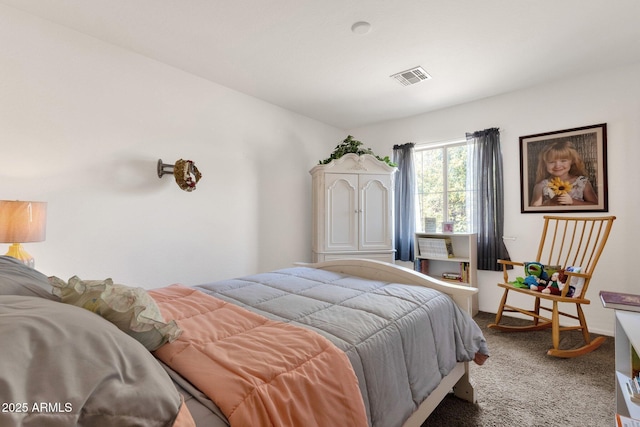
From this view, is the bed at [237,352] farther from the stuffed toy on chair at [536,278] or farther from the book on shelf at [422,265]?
the book on shelf at [422,265]

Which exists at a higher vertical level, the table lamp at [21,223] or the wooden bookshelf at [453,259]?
the table lamp at [21,223]

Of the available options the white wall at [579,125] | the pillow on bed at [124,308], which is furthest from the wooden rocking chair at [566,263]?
the pillow on bed at [124,308]

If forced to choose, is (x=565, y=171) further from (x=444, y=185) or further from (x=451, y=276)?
(x=451, y=276)

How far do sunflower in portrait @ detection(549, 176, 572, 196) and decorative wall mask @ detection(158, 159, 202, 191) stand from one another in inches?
138

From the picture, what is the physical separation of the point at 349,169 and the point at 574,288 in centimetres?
234

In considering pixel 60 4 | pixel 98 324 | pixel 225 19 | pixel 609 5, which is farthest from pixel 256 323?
pixel 609 5

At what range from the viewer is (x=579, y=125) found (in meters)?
2.84

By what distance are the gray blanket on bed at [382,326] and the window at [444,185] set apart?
2.18 metres

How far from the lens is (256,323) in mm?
1116

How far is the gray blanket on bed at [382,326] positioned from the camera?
102 centimetres

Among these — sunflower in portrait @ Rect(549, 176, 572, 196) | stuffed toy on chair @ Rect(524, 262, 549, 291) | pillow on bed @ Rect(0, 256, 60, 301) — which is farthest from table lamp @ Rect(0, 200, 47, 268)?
sunflower in portrait @ Rect(549, 176, 572, 196)

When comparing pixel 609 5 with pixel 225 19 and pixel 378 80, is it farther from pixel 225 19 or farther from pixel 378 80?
pixel 225 19

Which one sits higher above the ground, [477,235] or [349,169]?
[349,169]

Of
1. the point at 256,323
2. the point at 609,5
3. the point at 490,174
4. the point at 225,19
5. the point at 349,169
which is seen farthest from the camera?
the point at 349,169
